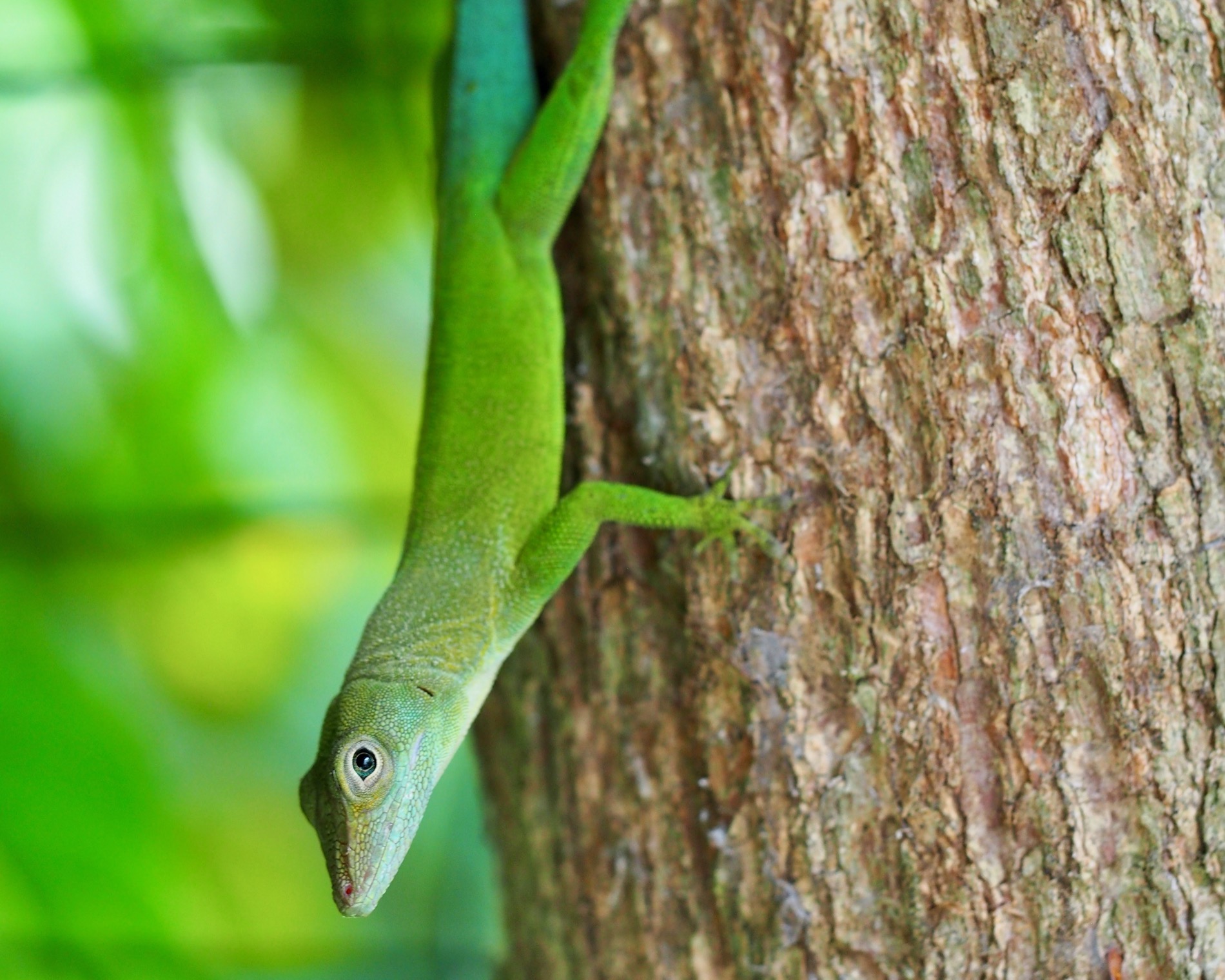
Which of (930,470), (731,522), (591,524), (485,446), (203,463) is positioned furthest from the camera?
(203,463)

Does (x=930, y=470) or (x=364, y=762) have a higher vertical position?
(x=930, y=470)

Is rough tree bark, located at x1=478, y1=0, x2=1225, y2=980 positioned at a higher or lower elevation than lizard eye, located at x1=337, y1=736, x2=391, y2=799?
higher

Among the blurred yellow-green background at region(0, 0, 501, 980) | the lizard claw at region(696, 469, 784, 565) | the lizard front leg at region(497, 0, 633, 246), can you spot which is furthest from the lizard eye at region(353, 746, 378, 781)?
the blurred yellow-green background at region(0, 0, 501, 980)

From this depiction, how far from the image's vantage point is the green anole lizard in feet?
6.08

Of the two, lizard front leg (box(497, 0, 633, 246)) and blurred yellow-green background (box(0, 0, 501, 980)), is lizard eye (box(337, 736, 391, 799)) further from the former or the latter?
blurred yellow-green background (box(0, 0, 501, 980))

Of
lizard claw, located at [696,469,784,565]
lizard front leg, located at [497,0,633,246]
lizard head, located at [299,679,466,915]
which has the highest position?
lizard front leg, located at [497,0,633,246]

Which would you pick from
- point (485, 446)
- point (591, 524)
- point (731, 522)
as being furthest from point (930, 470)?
point (485, 446)

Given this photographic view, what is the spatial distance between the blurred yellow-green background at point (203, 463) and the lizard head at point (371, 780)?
1.25 m

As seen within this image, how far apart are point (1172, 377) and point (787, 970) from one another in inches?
46.7

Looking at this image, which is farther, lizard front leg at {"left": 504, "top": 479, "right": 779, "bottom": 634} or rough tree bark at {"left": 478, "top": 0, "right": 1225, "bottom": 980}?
lizard front leg at {"left": 504, "top": 479, "right": 779, "bottom": 634}

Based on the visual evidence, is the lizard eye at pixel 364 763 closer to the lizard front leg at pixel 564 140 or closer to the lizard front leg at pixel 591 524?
the lizard front leg at pixel 591 524

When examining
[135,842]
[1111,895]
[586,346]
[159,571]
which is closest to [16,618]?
[159,571]

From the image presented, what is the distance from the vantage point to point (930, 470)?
1500mm

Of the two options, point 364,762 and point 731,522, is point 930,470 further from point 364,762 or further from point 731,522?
point 364,762
